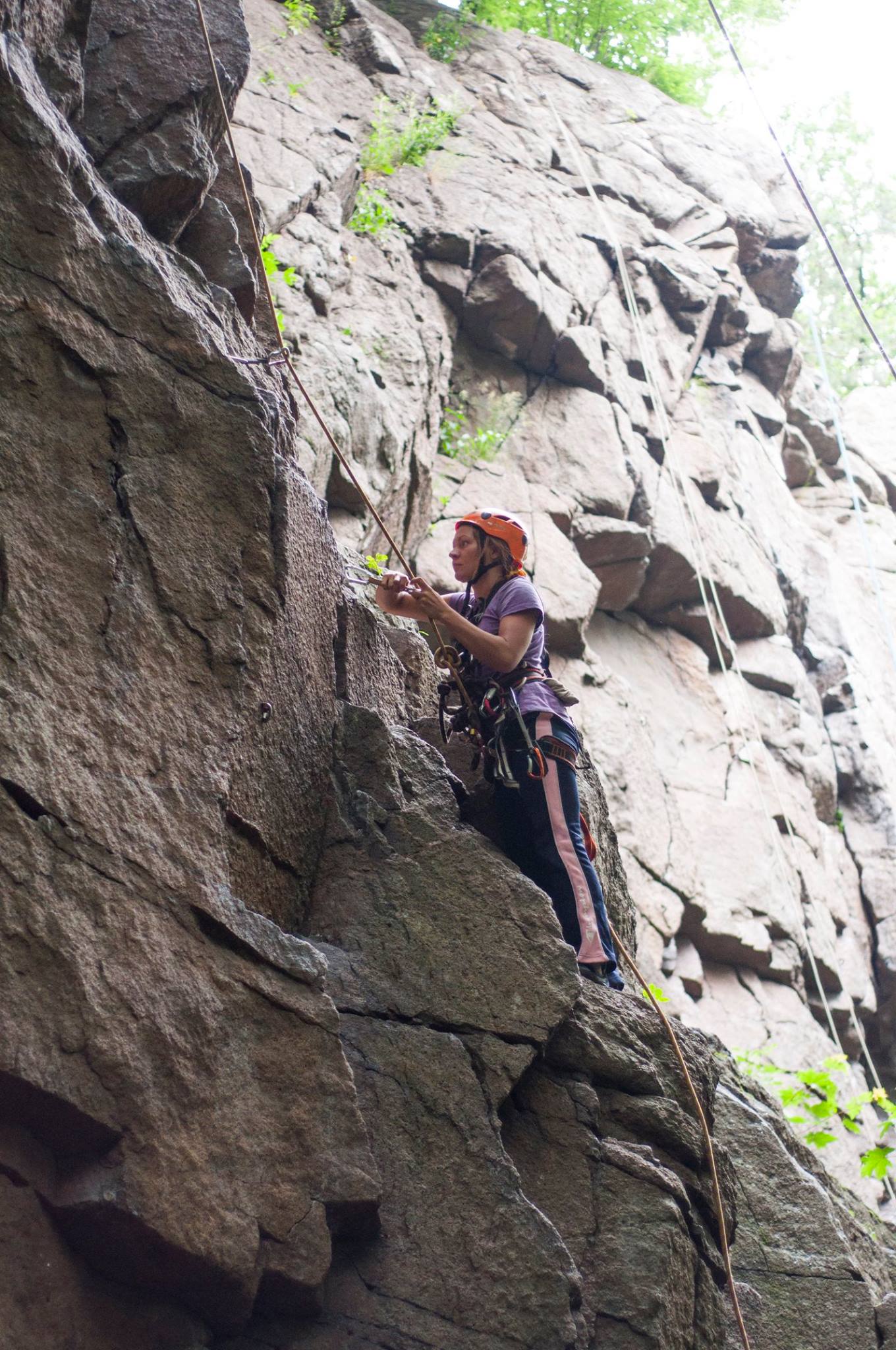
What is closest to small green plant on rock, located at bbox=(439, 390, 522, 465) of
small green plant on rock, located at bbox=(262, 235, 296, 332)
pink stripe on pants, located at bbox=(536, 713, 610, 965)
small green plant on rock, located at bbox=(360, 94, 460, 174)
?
small green plant on rock, located at bbox=(360, 94, 460, 174)

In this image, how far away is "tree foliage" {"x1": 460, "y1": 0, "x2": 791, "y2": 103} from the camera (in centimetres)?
1647

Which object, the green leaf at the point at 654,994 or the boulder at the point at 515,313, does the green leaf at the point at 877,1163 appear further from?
the boulder at the point at 515,313

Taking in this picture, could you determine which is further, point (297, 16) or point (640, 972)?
point (297, 16)

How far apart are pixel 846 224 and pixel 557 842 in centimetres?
2431

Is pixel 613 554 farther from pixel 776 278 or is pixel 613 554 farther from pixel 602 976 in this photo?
pixel 602 976

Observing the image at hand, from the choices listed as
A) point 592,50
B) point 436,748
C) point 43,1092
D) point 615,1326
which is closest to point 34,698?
point 43,1092

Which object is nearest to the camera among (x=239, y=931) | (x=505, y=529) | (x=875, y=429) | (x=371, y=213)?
(x=239, y=931)

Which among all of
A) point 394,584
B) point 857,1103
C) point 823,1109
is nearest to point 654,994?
point 394,584

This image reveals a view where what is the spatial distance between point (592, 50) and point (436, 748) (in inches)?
601

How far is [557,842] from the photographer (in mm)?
4191

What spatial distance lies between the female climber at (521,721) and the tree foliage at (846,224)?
2047cm

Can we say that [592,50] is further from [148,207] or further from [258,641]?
[258,641]

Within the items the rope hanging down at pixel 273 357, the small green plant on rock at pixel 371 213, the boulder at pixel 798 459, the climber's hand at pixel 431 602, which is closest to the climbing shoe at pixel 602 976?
the rope hanging down at pixel 273 357

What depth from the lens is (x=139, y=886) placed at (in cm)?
306
